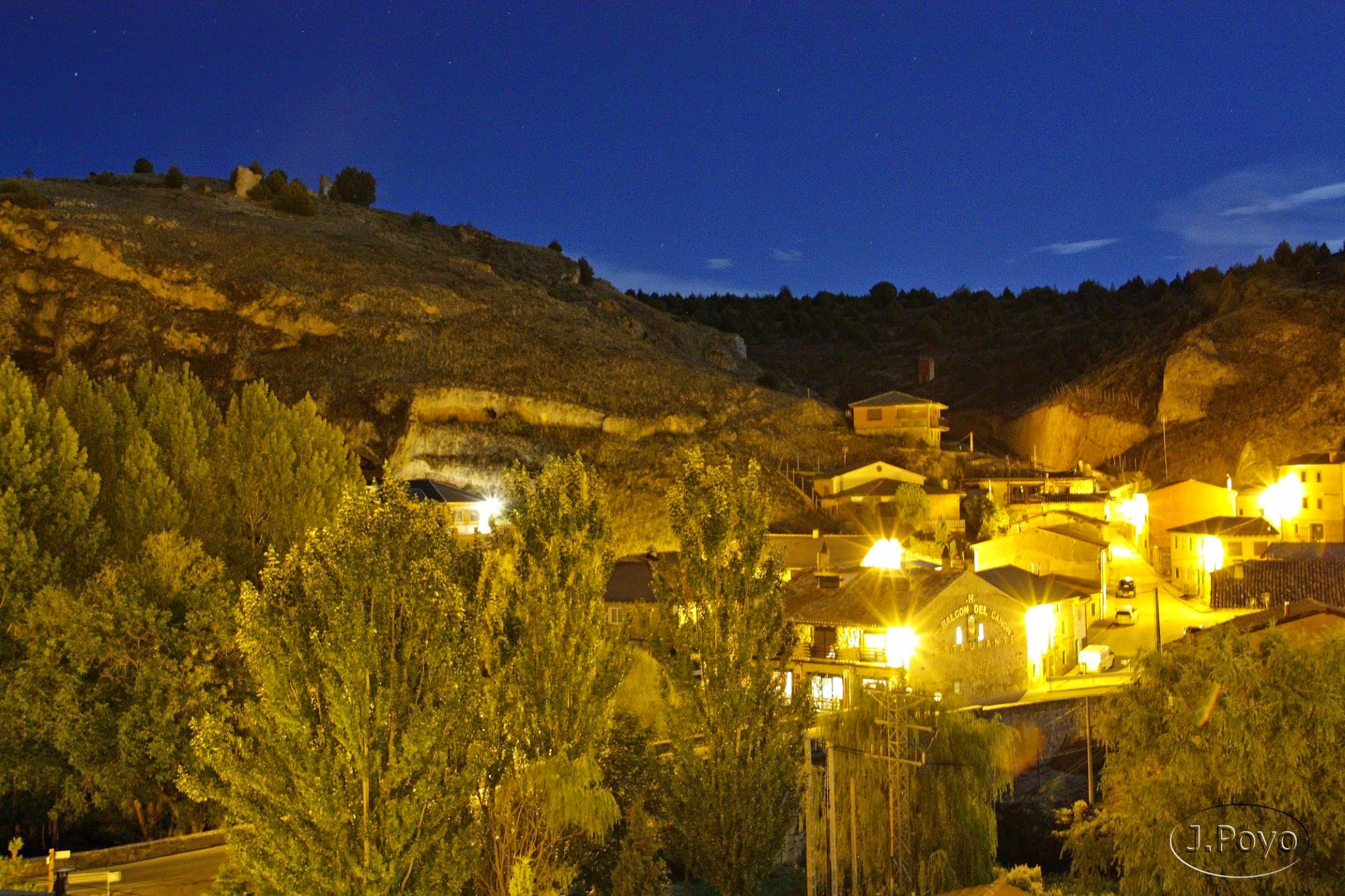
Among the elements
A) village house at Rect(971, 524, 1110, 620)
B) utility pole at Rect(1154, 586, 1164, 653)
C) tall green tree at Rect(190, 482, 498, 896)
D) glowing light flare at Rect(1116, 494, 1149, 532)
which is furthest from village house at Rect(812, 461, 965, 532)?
tall green tree at Rect(190, 482, 498, 896)

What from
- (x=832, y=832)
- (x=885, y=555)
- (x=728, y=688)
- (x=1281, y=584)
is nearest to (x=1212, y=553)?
(x=1281, y=584)

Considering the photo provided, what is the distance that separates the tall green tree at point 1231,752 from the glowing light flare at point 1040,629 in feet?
62.2

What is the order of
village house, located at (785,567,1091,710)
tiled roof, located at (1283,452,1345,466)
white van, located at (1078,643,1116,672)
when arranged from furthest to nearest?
tiled roof, located at (1283,452,1345,466), white van, located at (1078,643,1116,672), village house, located at (785,567,1091,710)

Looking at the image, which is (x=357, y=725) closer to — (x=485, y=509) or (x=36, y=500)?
(x=36, y=500)

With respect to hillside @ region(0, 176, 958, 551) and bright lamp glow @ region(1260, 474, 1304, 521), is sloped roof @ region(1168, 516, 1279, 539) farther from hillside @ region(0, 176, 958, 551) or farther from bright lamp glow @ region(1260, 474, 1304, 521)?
hillside @ region(0, 176, 958, 551)

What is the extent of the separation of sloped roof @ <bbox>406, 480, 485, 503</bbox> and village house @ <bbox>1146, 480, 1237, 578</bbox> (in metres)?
39.0

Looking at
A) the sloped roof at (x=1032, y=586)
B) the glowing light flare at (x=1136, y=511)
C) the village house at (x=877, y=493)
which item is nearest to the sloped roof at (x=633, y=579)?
the sloped roof at (x=1032, y=586)

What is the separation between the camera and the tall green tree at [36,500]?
2612 centimetres

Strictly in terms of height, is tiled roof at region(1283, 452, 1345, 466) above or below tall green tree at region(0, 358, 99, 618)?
above

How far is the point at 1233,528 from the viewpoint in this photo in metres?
54.4

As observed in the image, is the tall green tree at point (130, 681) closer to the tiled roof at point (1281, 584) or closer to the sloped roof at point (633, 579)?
the sloped roof at point (633, 579)

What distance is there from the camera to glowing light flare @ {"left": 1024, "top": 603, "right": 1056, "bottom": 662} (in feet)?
124

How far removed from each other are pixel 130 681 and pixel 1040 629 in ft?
97.8

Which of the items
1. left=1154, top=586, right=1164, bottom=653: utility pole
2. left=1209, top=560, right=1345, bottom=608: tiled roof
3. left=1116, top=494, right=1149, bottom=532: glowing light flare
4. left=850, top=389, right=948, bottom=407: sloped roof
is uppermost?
left=850, top=389, right=948, bottom=407: sloped roof
